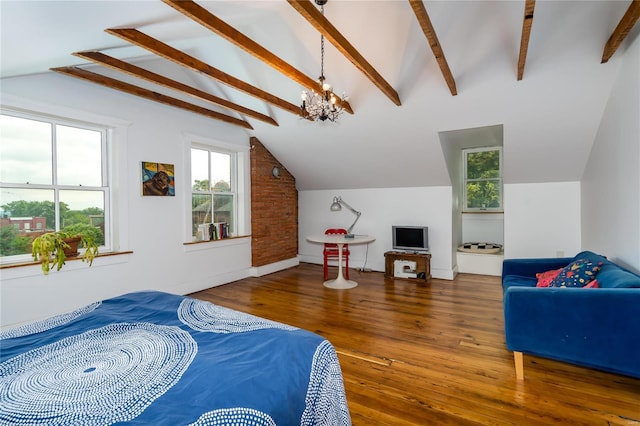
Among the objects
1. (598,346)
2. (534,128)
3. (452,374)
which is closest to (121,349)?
(452,374)

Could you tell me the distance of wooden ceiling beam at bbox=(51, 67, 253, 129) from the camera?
3086 millimetres

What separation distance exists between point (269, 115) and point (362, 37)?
201cm

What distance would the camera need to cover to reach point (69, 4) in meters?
1.68

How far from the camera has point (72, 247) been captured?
3.21 metres

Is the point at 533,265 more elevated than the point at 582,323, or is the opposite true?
the point at 533,265

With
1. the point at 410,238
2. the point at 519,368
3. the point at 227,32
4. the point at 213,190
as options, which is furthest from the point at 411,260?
the point at 227,32

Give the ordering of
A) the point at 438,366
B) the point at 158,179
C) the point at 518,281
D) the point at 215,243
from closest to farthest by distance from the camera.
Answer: the point at 438,366
the point at 518,281
the point at 158,179
the point at 215,243

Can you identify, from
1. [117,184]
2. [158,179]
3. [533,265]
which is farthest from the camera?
[158,179]

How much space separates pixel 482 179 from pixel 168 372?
6178mm

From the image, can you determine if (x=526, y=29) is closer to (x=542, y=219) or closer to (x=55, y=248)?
(x=542, y=219)

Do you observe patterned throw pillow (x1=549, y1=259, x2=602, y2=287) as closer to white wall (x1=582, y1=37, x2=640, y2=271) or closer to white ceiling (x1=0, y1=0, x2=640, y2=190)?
white wall (x1=582, y1=37, x2=640, y2=271)

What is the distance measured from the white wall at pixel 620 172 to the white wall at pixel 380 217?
6.32 ft

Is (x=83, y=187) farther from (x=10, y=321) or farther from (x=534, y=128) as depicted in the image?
(x=534, y=128)

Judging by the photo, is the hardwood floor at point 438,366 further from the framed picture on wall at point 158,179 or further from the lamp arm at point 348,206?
the lamp arm at point 348,206
